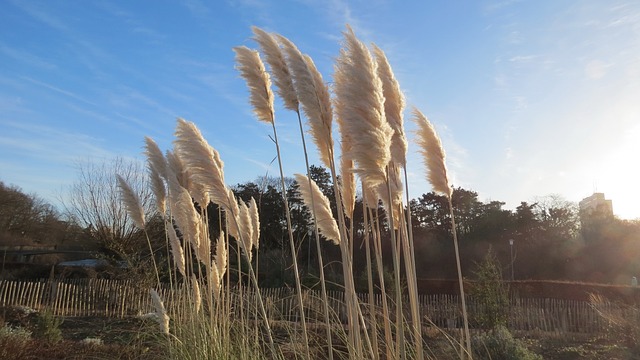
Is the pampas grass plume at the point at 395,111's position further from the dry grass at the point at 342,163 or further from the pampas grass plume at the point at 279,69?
the pampas grass plume at the point at 279,69

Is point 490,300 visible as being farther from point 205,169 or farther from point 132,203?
point 205,169

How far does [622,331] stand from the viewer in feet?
34.3

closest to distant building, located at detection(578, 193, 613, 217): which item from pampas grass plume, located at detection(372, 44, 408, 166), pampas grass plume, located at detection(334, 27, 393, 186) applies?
pampas grass plume, located at detection(372, 44, 408, 166)

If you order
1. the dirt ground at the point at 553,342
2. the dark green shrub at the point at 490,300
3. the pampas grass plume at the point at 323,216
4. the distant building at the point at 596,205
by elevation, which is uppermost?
the distant building at the point at 596,205

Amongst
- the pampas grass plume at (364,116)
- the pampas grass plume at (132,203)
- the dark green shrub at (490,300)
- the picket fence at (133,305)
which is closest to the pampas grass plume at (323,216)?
the pampas grass plume at (364,116)

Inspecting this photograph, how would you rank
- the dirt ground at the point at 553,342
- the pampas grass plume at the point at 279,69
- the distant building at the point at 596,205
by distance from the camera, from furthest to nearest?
the distant building at the point at 596,205
the dirt ground at the point at 553,342
the pampas grass plume at the point at 279,69

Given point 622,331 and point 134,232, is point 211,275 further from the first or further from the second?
point 134,232

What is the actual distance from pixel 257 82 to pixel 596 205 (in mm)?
38374

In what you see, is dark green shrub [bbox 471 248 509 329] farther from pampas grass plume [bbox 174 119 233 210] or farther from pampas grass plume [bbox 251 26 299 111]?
pampas grass plume [bbox 251 26 299 111]

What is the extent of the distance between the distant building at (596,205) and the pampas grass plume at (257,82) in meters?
35.8

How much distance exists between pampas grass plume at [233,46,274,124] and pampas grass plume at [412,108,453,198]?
2.94 feet

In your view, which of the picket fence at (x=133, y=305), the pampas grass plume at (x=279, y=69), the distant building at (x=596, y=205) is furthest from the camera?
the distant building at (x=596, y=205)

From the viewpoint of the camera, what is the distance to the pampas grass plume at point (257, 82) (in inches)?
112

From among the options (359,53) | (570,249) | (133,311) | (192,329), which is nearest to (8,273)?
(133,311)
